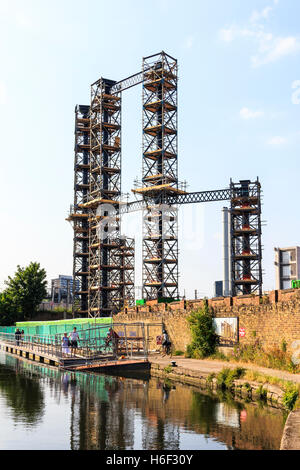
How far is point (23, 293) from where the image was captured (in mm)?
77375

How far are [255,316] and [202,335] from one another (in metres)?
4.11

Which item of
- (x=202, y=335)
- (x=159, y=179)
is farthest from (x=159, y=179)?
(x=202, y=335)

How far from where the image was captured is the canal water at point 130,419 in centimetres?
1209

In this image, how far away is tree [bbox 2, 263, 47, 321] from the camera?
7731cm

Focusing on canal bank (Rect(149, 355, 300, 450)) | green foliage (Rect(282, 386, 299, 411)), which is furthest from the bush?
green foliage (Rect(282, 386, 299, 411))

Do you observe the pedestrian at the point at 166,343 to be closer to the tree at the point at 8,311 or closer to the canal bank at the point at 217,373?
the canal bank at the point at 217,373

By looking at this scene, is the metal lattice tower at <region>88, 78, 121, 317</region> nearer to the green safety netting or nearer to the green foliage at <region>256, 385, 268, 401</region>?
the green safety netting

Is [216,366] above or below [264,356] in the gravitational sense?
below

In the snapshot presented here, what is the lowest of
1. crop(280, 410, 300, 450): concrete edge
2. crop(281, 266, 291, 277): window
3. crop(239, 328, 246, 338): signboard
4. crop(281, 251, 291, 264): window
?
crop(280, 410, 300, 450): concrete edge

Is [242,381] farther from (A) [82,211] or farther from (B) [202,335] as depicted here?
(A) [82,211]

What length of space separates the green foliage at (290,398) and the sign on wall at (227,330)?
10978mm

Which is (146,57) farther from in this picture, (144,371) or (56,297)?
(56,297)

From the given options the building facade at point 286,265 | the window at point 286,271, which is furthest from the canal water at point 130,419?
the window at point 286,271

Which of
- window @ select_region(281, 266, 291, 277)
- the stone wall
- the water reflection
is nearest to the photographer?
the water reflection
